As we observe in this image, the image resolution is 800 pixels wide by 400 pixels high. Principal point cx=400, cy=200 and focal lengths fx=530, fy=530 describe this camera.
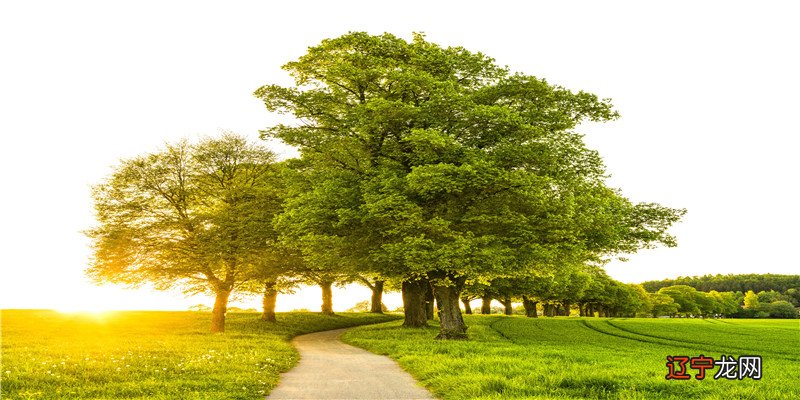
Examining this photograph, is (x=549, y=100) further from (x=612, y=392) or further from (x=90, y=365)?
(x=90, y=365)

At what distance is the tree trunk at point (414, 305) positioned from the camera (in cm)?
4194

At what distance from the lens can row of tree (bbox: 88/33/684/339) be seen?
28562mm

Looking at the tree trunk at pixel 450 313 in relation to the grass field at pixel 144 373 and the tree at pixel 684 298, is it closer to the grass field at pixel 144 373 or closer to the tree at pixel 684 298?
the grass field at pixel 144 373

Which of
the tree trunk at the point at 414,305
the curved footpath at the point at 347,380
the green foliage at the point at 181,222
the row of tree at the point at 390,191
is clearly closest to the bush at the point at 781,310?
the row of tree at the point at 390,191

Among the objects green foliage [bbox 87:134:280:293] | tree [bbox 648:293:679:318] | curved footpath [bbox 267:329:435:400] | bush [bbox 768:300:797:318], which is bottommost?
bush [bbox 768:300:797:318]

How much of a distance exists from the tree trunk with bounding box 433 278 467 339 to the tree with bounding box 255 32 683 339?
3.8 inches

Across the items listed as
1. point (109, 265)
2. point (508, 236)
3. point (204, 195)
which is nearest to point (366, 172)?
point (508, 236)

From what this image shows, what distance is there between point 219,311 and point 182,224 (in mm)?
6774

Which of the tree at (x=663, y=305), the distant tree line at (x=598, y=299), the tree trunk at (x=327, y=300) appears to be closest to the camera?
the tree trunk at (x=327, y=300)

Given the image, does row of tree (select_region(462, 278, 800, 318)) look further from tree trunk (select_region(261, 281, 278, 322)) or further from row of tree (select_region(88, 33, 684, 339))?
row of tree (select_region(88, 33, 684, 339))

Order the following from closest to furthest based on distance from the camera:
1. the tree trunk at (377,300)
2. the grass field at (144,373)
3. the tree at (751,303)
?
1. the grass field at (144,373)
2. the tree trunk at (377,300)
3. the tree at (751,303)

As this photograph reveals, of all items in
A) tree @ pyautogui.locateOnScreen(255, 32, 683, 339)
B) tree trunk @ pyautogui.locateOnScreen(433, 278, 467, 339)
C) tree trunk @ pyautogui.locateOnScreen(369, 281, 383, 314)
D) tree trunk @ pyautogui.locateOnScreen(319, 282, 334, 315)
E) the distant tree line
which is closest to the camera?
tree @ pyautogui.locateOnScreen(255, 32, 683, 339)

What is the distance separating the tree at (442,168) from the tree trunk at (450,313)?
0.10m

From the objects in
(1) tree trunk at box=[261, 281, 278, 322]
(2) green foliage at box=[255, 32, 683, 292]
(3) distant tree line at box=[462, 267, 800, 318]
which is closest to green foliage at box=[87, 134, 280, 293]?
(2) green foliage at box=[255, 32, 683, 292]
